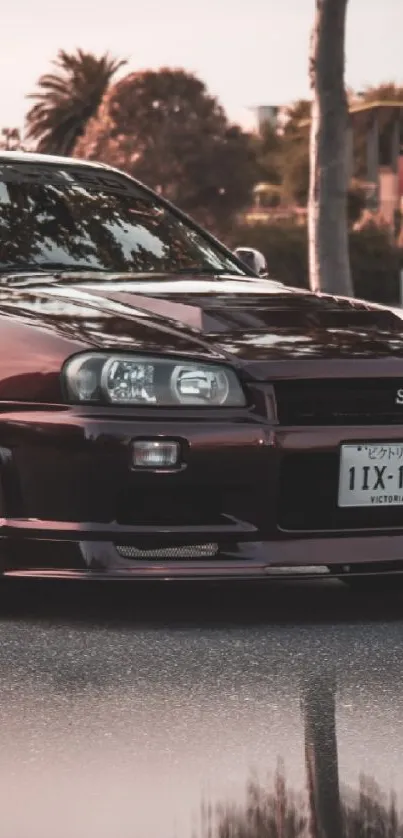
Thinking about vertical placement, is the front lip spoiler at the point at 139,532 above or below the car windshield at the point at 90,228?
below

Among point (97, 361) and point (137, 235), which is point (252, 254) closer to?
point (137, 235)

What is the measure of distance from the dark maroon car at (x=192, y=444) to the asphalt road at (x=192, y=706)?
250 mm

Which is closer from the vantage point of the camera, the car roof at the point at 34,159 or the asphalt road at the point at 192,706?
the asphalt road at the point at 192,706

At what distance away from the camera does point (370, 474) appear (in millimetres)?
5828

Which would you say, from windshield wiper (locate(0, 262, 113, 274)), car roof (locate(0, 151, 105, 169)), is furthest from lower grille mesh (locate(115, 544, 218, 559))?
car roof (locate(0, 151, 105, 169))

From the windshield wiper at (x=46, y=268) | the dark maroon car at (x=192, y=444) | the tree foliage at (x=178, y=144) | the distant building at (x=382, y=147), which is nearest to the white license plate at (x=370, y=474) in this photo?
the dark maroon car at (x=192, y=444)

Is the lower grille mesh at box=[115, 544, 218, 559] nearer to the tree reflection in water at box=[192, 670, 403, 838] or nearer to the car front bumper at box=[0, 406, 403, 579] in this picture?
the car front bumper at box=[0, 406, 403, 579]

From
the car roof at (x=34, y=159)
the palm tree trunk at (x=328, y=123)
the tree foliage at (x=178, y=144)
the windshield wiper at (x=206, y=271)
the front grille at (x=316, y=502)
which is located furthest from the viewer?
the tree foliage at (x=178, y=144)

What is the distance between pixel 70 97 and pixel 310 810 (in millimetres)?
76181

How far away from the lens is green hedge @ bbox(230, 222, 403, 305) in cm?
4569

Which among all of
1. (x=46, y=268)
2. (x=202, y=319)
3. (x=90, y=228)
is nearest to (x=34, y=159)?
(x=90, y=228)

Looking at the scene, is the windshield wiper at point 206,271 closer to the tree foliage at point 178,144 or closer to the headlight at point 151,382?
the headlight at point 151,382

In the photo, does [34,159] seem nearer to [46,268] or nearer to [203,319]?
[46,268]

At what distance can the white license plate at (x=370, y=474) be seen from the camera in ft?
19.0
